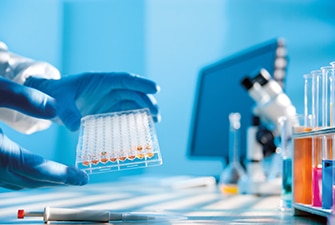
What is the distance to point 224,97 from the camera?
9.52 ft

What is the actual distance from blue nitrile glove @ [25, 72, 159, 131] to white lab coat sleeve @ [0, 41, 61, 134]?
0.04 m

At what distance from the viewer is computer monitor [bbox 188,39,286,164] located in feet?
8.12

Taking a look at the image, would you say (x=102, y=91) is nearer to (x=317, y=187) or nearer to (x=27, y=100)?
(x=27, y=100)

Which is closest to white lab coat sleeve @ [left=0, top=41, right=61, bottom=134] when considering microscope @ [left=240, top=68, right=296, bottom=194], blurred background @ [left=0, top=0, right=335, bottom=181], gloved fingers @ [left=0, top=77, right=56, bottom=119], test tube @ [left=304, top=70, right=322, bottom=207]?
gloved fingers @ [left=0, top=77, right=56, bottom=119]

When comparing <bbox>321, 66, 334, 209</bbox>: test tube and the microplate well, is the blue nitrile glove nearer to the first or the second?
the microplate well

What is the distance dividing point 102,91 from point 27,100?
0.42m

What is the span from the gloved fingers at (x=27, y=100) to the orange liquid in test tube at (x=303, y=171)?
2.19 ft

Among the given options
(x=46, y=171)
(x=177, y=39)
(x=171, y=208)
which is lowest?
(x=171, y=208)

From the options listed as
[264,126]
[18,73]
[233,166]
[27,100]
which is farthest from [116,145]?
[233,166]

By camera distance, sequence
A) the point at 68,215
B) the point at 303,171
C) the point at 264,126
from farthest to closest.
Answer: the point at 264,126, the point at 303,171, the point at 68,215

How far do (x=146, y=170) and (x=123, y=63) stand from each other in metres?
0.84

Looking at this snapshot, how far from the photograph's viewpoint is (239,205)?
1.63m

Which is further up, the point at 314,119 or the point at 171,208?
the point at 314,119

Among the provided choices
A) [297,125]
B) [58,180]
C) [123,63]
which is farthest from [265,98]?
[123,63]
